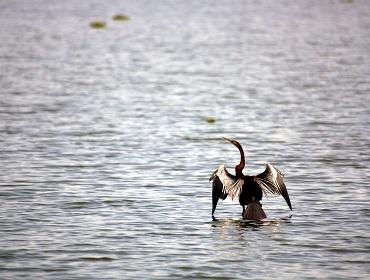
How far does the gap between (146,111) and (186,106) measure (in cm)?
199

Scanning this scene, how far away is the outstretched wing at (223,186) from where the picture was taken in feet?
Answer: 64.6

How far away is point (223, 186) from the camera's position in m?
19.8

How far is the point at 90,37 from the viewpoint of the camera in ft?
239

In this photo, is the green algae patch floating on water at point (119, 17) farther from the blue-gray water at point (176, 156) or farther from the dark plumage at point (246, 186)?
the dark plumage at point (246, 186)

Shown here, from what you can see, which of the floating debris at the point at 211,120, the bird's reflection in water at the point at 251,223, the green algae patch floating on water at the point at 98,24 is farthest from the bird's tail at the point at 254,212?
the green algae patch floating on water at the point at 98,24

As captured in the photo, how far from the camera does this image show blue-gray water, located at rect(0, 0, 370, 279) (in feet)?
58.5

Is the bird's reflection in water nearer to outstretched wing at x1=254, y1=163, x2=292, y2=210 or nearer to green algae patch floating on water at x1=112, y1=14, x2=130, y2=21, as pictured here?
outstretched wing at x1=254, y1=163, x2=292, y2=210

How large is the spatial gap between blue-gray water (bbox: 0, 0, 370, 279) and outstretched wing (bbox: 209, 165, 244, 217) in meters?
0.53

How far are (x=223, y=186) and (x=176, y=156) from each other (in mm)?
7870

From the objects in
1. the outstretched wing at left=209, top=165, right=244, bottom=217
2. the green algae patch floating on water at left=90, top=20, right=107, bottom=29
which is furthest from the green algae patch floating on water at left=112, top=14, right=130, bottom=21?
the outstretched wing at left=209, top=165, right=244, bottom=217

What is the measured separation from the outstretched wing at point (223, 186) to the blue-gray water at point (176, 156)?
534 mm

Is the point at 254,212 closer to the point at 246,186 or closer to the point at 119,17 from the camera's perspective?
the point at 246,186

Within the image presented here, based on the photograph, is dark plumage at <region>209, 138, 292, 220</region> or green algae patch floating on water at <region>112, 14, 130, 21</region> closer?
dark plumage at <region>209, 138, 292, 220</region>

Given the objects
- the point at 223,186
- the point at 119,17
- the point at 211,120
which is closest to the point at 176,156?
the point at 211,120
